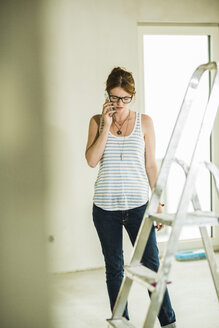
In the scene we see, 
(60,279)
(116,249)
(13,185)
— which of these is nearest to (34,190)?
(13,185)

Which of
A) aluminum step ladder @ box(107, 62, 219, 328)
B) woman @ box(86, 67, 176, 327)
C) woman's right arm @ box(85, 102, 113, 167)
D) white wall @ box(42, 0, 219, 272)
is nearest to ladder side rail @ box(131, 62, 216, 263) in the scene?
aluminum step ladder @ box(107, 62, 219, 328)

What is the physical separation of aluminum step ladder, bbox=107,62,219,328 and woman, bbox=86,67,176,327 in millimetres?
297

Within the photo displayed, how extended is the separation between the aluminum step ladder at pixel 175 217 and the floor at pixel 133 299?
2.80 feet

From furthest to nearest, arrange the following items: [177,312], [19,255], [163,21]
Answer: [163,21]
[19,255]
[177,312]

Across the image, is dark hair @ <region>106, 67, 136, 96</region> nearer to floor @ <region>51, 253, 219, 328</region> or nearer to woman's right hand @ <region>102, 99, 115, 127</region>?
woman's right hand @ <region>102, 99, 115, 127</region>

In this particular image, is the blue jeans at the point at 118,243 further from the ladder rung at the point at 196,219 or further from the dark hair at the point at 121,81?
the dark hair at the point at 121,81

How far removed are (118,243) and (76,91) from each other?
5.86 feet

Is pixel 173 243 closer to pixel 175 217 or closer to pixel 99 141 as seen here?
pixel 175 217

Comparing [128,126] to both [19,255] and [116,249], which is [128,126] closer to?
[116,249]

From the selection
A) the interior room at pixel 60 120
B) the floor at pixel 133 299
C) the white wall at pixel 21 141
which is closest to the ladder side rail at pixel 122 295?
the floor at pixel 133 299

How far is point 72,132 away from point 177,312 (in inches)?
66.4

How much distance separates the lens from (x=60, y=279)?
3.29 metres

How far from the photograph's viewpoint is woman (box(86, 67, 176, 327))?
1.96m

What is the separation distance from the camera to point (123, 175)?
1.97m
